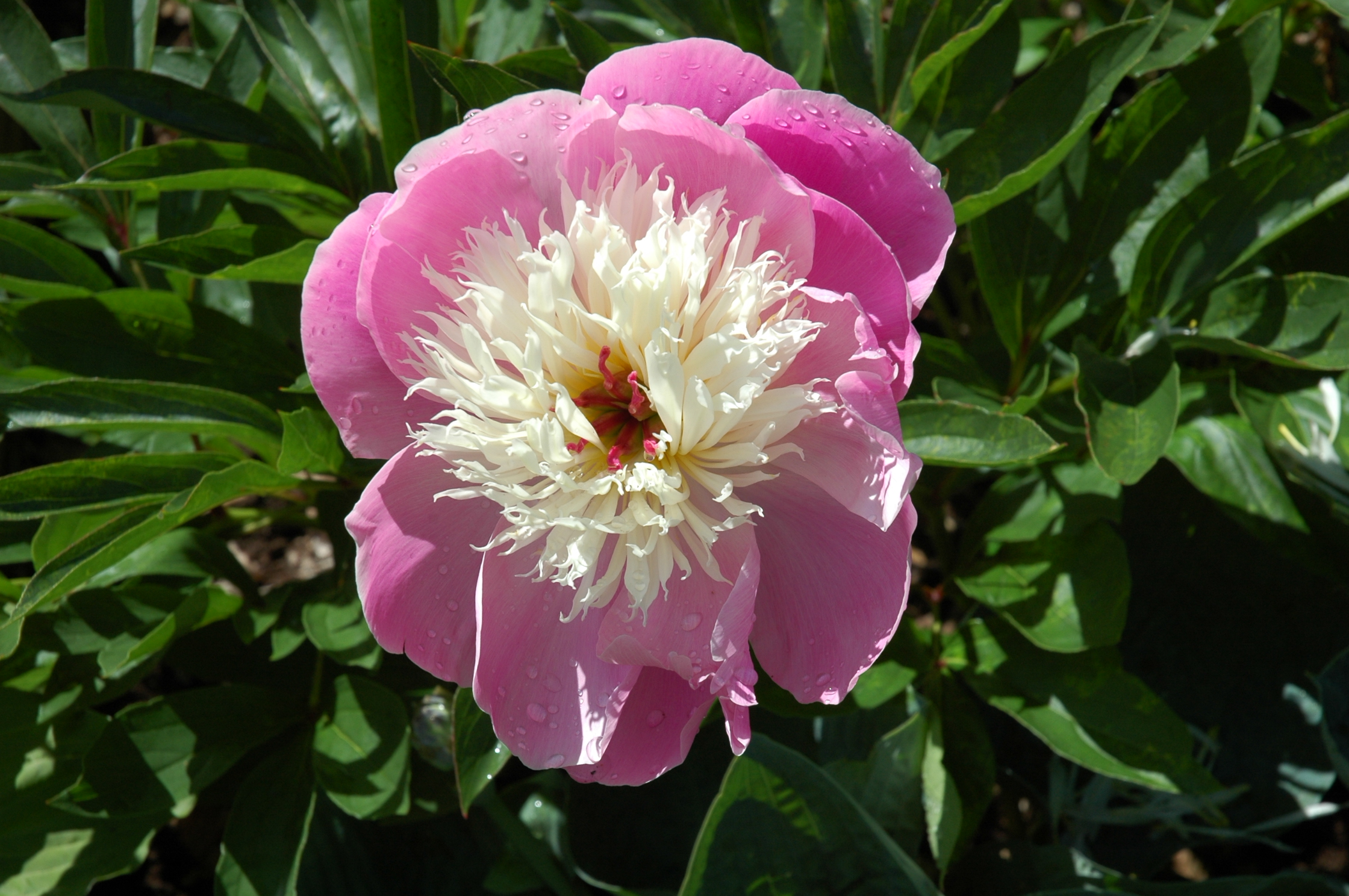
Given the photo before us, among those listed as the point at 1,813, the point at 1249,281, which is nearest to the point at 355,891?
the point at 1,813

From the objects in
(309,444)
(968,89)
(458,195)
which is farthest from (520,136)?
(968,89)

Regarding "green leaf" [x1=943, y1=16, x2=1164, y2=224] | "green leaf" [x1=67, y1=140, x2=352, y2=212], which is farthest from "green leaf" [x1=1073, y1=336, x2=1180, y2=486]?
"green leaf" [x1=67, y1=140, x2=352, y2=212]

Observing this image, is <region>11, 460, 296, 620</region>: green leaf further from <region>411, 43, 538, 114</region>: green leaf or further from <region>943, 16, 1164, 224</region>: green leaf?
<region>943, 16, 1164, 224</region>: green leaf

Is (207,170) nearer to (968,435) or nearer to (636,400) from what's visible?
(636,400)

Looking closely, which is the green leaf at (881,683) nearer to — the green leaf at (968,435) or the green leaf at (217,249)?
the green leaf at (968,435)

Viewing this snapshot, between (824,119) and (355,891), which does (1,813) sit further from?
(824,119)

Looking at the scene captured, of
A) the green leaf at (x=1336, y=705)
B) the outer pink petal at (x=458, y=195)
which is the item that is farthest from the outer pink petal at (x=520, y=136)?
the green leaf at (x=1336, y=705)
